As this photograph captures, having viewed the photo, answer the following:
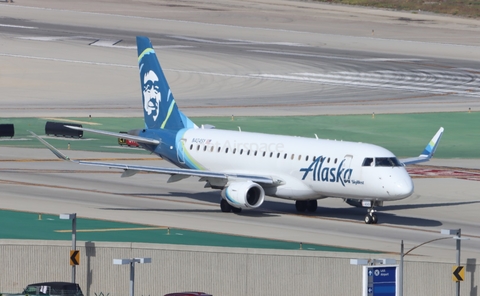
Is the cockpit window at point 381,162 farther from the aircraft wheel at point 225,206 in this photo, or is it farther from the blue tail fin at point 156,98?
the blue tail fin at point 156,98

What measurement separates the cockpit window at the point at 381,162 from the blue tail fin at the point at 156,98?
43.0 feet

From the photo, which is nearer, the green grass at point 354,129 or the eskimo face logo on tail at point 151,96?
the eskimo face logo on tail at point 151,96

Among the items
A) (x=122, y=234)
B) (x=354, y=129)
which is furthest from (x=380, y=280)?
(x=354, y=129)

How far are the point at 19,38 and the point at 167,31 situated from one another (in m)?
23.2

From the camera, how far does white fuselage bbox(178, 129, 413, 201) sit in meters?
→ 54.8

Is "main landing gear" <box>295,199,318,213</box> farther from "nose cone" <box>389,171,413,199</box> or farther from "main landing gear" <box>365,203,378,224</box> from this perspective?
→ "nose cone" <box>389,171,413,199</box>

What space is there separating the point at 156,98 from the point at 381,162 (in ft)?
53.1

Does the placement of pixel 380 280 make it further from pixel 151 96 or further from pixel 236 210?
pixel 151 96

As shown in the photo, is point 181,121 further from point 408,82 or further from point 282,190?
point 408,82

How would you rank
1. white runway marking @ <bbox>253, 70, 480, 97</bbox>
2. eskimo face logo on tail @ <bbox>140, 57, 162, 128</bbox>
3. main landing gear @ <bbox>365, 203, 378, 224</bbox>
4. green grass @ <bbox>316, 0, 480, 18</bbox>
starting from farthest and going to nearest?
green grass @ <bbox>316, 0, 480, 18</bbox> → white runway marking @ <bbox>253, 70, 480, 97</bbox> → eskimo face logo on tail @ <bbox>140, 57, 162, 128</bbox> → main landing gear @ <bbox>365, 203, 378, 224</bbox>

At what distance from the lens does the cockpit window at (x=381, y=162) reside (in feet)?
180

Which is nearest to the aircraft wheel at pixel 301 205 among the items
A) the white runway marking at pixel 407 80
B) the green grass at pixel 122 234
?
the green grass at pixel 122 234


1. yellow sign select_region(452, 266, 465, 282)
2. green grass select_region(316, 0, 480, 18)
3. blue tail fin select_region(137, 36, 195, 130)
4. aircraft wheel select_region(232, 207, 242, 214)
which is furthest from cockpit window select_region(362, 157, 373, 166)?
green grass select_region(316, 0, 480, 18)

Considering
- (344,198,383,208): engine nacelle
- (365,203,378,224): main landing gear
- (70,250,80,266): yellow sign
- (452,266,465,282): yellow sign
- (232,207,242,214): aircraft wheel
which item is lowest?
(452,266,465,282): yellow sign
